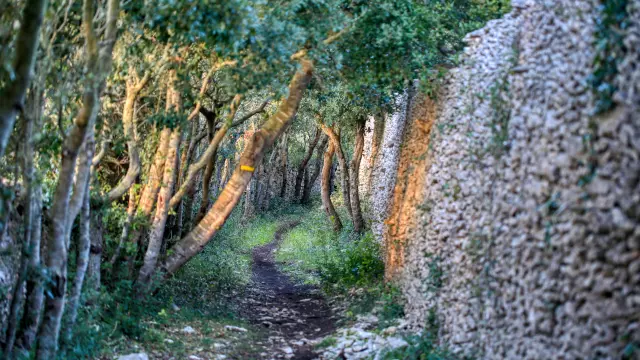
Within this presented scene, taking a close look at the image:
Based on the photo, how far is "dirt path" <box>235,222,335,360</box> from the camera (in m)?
10.1

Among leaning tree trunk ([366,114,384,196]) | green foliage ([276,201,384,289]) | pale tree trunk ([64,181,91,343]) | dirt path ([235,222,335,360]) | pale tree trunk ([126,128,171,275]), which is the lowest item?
dirt path ([235,222,335,360])

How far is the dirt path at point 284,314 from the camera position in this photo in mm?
10148

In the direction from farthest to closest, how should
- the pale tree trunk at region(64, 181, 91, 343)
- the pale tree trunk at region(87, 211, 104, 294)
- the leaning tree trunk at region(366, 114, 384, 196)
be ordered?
the leaning tree trunk at region(366, 114, 384, 196) < the pale tree trunk at region(87, 211, 104, 294) < the pale tree trunk at region(64, 181, 91, 343)

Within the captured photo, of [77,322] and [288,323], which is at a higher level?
[77,322]

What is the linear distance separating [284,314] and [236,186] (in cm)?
331

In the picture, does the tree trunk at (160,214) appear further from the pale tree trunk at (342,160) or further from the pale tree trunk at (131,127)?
the pale tree trunk at (342,160)

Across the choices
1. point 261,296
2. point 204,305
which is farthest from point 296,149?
point 204,305

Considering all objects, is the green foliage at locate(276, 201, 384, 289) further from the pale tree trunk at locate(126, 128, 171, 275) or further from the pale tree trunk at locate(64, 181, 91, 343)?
the pale tree trunk at locate(64, 181, 91, 343)

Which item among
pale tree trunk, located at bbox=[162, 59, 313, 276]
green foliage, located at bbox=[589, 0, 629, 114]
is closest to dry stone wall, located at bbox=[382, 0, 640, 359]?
green foliage, located at bbox=[589, 0, 629, 114]

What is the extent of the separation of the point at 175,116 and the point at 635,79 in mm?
6852

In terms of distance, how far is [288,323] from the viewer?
12.1 m

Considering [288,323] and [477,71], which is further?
[288,323]

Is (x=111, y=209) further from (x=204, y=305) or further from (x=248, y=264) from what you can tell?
(x=248, y=264)

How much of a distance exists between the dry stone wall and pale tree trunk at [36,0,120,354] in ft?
14.1
